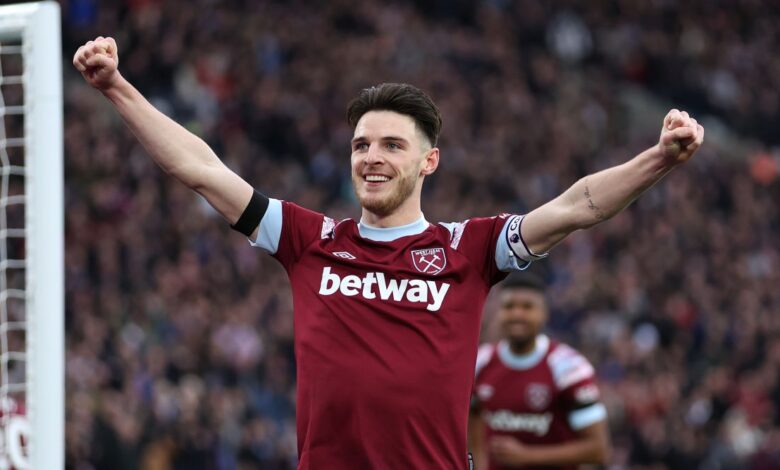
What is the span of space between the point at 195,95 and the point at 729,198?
28.9 feet

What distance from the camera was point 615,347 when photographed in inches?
693

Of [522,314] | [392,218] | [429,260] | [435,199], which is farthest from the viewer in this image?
[435,199]

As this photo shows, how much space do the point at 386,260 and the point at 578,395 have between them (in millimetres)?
3715

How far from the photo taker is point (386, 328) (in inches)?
198

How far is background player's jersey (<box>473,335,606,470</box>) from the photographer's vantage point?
8562mm

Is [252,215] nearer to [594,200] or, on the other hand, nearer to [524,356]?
[594,200]

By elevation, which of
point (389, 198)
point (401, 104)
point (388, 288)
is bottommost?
point (388, 288)

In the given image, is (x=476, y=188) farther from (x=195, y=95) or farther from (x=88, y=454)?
(x=88, y=454)

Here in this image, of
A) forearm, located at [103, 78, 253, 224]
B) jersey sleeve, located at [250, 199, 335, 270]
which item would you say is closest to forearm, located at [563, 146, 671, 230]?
jersey sleeve, located at [250, 199, 335, 270]

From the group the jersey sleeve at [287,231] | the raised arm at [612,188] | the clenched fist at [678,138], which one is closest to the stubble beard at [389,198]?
the jersey sleeve at [287,231]

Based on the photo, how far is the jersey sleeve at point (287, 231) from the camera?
17.1ft

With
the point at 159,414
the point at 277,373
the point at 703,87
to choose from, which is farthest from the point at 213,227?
the point at 703,87

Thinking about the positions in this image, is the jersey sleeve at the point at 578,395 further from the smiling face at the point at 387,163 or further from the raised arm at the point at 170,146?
the raised arm at the point at 170,146

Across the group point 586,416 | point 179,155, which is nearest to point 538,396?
point 586,416
